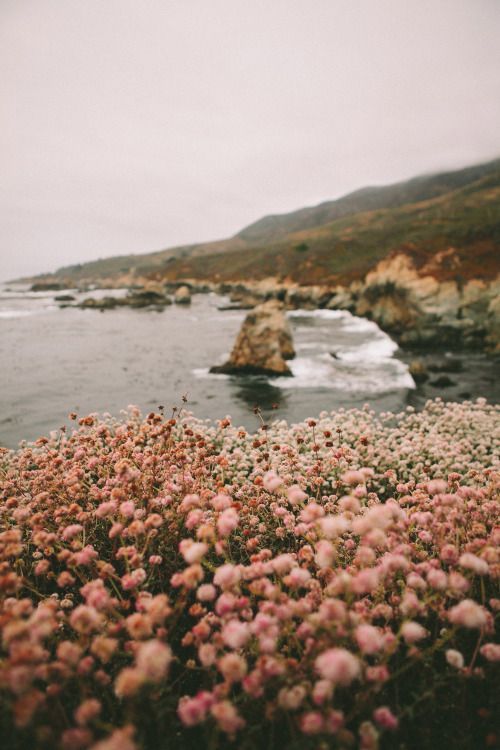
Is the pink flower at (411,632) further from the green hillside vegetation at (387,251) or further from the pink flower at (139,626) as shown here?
the green hillside vegetation at (387,251)

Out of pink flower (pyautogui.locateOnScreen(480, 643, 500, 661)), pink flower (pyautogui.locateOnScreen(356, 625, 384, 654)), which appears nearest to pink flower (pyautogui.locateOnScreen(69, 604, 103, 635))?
pink flower (pyautogui.locateOnScreen(356, 625, 384, 654))

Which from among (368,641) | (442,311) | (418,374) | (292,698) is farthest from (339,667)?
(442,311)

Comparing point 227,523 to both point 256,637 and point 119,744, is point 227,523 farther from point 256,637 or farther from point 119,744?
point 119,744

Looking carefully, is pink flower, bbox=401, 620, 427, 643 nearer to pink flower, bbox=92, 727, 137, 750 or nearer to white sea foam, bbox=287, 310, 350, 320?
pink flower, bbox=92, 727, 137, 750

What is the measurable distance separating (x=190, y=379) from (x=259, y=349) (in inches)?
156

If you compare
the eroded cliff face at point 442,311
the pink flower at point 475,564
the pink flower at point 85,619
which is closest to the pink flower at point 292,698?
the pink flower at point 85,619

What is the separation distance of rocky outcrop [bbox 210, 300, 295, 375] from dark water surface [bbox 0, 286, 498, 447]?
0.73m

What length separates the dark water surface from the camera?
51.4 feet

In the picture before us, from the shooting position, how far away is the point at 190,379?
2027cm

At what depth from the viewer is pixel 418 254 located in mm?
38406

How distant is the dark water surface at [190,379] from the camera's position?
1568cm

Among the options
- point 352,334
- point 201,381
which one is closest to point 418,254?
point 352,334

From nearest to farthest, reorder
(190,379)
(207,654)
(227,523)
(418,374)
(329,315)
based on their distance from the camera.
Answer: (207,654), (227,523), (418,374), (190,379), (329,315)

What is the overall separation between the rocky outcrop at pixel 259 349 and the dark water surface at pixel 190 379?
73 centimetres
